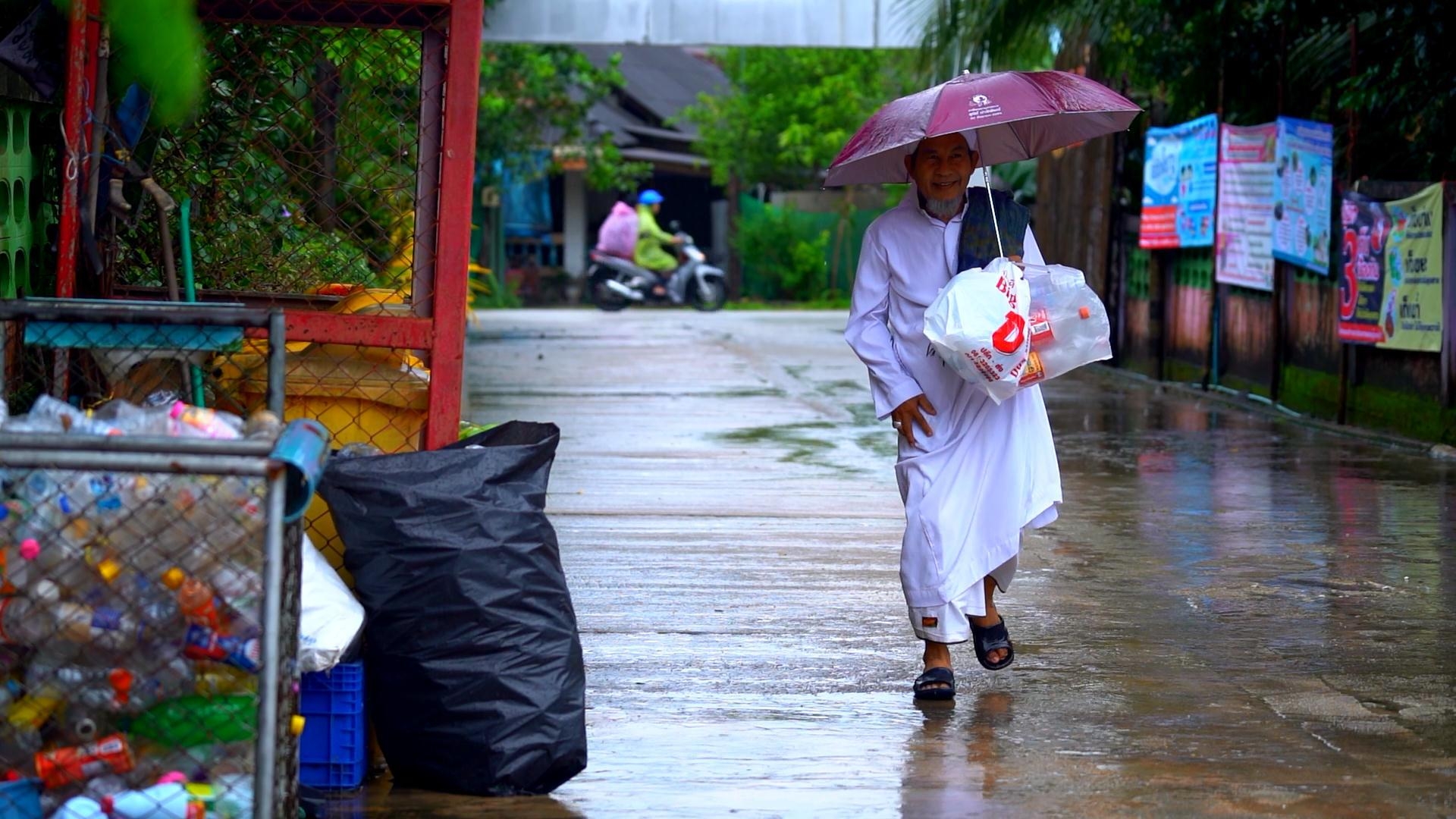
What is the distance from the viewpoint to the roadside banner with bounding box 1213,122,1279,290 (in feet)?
41.8

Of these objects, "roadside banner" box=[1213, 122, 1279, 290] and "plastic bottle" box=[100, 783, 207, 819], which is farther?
"roadside banner" box=[1213, 122, 1279, 290]

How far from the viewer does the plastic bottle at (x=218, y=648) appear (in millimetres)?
3426

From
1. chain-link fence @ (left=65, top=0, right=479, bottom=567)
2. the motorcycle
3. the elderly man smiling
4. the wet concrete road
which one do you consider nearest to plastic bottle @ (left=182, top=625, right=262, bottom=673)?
the wet concrete road

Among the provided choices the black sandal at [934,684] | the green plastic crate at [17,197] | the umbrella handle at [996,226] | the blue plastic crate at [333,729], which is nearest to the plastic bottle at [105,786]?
the blue plastic crate at [333,729]

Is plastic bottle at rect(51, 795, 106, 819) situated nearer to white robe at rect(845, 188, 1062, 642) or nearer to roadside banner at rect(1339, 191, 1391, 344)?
white robe at rect(845, 188, 1062, 642)

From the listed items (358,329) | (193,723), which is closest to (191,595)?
(193,723)

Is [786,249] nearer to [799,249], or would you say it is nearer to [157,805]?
[799,249]

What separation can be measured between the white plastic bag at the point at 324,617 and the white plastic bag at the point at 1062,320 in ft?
6.95

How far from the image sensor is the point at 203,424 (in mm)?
3549

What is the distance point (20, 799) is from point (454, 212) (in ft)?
6.01

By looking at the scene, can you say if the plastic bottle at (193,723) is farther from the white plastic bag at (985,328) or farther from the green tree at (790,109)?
the green tree at (790,109)

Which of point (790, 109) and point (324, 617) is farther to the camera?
point (790, 109)

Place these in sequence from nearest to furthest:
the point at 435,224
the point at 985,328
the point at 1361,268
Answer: the point at 435,224 → the point at 985,328 → the point at 1361,268

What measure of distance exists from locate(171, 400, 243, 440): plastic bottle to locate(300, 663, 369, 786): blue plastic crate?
28.2 inches
